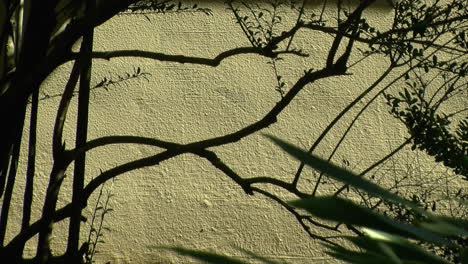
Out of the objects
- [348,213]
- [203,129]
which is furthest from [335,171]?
[203,129]

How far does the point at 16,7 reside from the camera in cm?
237

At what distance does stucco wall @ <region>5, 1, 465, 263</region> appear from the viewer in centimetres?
396

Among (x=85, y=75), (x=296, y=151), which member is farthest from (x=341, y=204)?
(x=85, y=75)

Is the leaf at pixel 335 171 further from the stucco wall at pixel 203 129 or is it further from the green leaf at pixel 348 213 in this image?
the stucco wall at pixel 203 129

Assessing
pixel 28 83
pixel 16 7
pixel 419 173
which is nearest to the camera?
pixel 28 83

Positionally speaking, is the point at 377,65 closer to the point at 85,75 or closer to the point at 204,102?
the point at 204,102

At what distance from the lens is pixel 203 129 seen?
401cm

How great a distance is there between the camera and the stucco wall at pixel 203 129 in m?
3.96

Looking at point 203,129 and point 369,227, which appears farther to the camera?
point 203,129

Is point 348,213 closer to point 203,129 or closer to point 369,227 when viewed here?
point 369,227

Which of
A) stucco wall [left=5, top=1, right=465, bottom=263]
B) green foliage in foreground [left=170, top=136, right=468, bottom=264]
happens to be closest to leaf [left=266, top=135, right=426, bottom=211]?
green foliage in foreground [left=170, top=136, right=468, bottom=264]

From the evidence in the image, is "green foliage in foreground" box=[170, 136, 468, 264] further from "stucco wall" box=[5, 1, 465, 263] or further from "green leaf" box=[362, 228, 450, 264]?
"stucco wall" box=[5, 1, 465, 263]

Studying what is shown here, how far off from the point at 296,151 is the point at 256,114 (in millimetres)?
3117

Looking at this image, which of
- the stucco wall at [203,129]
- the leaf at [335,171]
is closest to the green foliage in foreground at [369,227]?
the leaf at [335,171]
